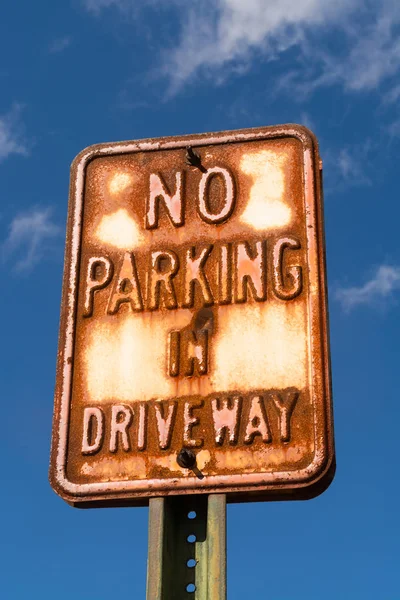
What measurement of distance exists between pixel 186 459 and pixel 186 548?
18.7 inches

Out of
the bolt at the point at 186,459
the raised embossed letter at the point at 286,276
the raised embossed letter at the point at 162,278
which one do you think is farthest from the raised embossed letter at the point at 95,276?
the bolt at the point at 186,459

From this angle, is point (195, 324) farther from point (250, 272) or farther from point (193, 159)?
point (193, 159)

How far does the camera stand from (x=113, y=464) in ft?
18.4

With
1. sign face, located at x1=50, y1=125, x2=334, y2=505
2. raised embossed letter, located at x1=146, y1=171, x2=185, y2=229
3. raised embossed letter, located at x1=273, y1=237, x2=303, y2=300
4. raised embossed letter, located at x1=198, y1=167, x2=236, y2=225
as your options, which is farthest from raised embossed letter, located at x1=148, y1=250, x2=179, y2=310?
raised embossed letter, located at x1=273, y1=237, x2=303, y2=300

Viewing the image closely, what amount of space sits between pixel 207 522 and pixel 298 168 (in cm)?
231

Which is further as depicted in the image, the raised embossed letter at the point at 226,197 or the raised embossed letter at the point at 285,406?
the raised embossed letter at the point at 226,197

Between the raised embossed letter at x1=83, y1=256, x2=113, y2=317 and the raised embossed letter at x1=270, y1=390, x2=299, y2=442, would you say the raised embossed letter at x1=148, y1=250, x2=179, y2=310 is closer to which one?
the raised embossed letter at x1=83, y1=256, x2=113, y2=317

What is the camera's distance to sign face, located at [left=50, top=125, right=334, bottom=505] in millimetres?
5449

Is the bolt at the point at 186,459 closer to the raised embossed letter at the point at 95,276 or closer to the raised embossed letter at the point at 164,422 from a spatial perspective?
the raised embossed letter at the point at 164,422

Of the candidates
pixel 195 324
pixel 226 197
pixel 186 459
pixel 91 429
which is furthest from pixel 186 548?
pixel 226 197

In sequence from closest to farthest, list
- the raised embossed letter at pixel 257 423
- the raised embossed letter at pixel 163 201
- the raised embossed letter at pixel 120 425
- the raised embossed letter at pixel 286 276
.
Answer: the raised embossed letter at pixel 257 423
the raised embossed letter at pixel 120 425
the raised embossed letter at pixel 286 276
the raised embossed letter at pixel 163 201

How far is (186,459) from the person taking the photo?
5414 millimetres

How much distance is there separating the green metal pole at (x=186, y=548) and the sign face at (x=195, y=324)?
0.11m

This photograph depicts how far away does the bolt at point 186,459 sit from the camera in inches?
213
